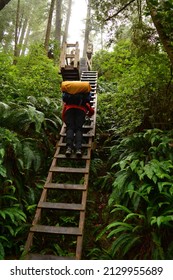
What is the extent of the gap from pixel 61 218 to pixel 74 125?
268 cm

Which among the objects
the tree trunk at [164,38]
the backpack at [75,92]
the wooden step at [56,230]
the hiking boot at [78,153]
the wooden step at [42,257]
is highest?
the tree trunk at [164,38]

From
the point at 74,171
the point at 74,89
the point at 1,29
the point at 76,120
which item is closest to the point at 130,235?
the point at 74,171

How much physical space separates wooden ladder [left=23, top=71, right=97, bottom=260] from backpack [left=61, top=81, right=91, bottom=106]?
1.28 m

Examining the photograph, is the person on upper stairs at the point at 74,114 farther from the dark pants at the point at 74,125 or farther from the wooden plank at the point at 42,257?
the wooden plank at the point at 42,257

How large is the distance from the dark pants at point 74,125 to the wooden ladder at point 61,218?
1.20 feet

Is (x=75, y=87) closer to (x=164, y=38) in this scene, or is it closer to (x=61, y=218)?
(x=164, y=38)

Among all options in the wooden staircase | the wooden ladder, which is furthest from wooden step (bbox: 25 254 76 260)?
the wooden staircase

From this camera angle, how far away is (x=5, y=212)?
493cm

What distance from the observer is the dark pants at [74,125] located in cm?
706

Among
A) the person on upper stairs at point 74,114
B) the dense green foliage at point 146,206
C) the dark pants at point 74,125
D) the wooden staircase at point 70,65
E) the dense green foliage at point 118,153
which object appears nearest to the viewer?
the dense green foliage at point 146,206

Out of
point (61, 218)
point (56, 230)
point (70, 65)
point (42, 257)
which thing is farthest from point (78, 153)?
point (70, 65)

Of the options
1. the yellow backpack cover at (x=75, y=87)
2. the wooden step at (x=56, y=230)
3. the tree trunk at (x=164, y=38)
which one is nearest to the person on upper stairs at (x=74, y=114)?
the yellow backpack cover at (x=75, y=87)

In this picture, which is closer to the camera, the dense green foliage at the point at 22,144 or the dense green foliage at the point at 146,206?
the dense green foliage at the point at 146,206
